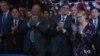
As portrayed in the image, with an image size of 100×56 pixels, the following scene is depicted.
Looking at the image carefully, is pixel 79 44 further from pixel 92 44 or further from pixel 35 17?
pixel 35 17

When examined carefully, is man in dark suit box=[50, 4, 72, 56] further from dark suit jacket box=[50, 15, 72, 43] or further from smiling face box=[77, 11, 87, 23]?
smiling face box=[77, 11, 87, 23]

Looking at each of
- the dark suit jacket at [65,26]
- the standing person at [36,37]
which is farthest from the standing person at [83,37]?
the standing person at [36,37]

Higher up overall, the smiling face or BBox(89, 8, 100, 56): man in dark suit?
the smiling face

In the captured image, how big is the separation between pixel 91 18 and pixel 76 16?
30 centimetres

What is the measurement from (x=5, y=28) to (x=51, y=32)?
103 cm

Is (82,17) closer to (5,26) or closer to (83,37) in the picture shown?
(83,37)

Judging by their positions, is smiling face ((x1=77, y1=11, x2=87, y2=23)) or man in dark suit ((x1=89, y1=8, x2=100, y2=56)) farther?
man in dark suit ((x1=89, y1=8, x2=100, y2=56))

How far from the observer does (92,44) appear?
6.90 meters

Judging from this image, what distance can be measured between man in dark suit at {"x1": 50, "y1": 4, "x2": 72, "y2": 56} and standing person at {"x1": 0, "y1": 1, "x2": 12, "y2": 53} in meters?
0.98

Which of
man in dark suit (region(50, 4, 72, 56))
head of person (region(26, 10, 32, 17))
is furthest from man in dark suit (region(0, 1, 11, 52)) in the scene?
man in dark suit (region(50, 4, 72, 56))

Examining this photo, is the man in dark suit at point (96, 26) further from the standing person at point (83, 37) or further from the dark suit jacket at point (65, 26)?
the dark suit jacket at point (65, 26)

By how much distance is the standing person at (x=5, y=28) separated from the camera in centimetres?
744

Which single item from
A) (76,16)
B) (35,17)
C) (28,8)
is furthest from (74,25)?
Answer: (28,8)

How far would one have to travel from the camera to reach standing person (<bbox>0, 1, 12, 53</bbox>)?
7441 mm
